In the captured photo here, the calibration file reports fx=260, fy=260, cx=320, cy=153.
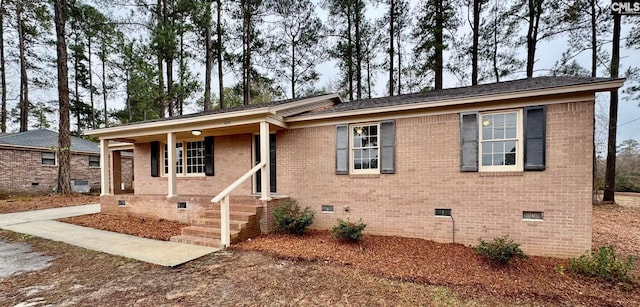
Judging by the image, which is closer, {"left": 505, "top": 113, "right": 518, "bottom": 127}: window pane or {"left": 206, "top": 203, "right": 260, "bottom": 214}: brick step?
{"left": 505, "top": 113, "right": 518, "bottom": 127}: window pane

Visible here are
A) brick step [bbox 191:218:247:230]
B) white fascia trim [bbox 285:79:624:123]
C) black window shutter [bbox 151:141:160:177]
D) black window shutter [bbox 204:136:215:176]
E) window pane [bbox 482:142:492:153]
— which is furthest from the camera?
black window shutter [bbox 151:141:160:177]

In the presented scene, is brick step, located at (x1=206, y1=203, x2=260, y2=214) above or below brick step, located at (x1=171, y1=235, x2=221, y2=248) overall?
above

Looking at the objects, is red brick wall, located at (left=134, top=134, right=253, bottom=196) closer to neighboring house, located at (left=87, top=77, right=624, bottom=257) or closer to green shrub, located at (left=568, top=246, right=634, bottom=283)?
neighboring house, located at (left=87, top=77, right=624, bottom=257)

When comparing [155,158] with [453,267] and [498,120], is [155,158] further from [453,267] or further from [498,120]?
[498,120]

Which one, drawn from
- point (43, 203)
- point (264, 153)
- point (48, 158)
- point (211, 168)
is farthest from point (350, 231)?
point (48, 158)

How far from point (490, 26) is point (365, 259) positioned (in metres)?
14.0

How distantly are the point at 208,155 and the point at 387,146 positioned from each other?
590cm

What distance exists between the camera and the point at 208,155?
874cm

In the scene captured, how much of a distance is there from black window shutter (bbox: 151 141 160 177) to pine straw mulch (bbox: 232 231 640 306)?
604cm

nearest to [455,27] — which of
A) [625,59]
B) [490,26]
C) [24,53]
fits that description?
[490,26]

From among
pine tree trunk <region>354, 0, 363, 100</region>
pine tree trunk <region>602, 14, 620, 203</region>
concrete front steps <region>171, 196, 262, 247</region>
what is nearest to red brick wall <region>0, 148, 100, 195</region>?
concrete front steps <region>171, 196, 262, 247</region>

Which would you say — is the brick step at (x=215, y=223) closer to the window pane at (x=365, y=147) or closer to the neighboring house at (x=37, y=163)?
the window pane at (x=365, y=147)

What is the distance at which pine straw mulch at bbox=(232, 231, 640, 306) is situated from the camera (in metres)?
3.59

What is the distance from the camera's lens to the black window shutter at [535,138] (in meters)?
4.99
